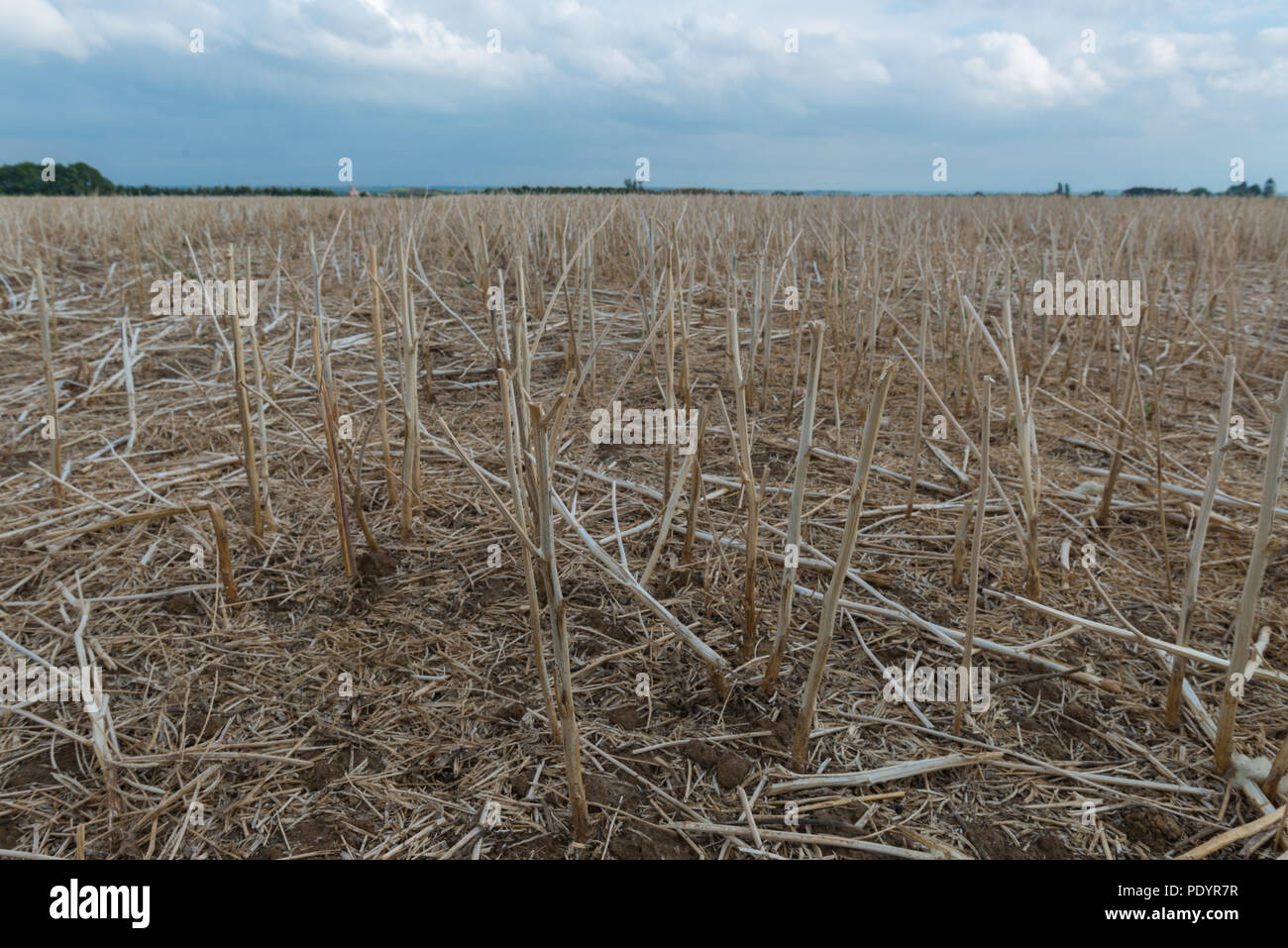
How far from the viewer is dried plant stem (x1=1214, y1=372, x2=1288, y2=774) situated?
1.18 metres

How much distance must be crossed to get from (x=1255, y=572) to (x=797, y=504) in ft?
2.45

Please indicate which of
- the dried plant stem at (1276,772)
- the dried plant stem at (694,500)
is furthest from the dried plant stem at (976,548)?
the dried plant stem at (694,500)

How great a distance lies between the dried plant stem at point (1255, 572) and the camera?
1.18m

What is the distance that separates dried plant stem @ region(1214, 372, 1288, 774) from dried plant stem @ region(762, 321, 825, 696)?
0.70 meters

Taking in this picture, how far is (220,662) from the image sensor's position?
163cm

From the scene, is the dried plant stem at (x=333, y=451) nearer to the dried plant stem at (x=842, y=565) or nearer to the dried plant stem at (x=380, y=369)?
the dried plant stem at (x=380, y=369)

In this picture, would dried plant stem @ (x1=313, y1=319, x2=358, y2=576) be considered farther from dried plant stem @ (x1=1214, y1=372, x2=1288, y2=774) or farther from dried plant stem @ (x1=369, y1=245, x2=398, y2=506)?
dried plant stem @ (x1=1214, y1=372, x2=1288, y2=774)

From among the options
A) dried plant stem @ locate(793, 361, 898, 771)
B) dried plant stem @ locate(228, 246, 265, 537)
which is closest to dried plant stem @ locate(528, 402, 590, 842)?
dried plant stem @ locate(793, 361, 898, 771)

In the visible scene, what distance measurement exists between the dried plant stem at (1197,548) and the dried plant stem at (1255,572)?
9 centimetres

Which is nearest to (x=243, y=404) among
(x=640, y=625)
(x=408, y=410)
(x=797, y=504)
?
(x=408, y=410)

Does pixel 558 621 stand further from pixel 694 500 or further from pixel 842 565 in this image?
pixel 694 500

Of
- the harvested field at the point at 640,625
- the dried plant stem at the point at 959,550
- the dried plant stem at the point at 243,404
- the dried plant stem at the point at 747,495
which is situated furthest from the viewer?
the dried plant stem at the point at 959,550

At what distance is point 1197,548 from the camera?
1338 mm
